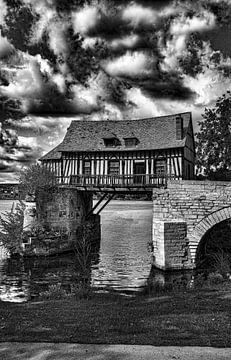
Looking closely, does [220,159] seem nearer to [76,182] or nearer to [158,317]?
[76,182]

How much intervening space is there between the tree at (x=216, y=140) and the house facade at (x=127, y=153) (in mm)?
1098

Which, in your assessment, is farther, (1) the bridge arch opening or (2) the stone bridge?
(1) the bridge arch opening

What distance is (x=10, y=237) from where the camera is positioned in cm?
1877

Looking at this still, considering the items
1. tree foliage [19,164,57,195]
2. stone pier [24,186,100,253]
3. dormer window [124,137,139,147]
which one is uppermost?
dormer window [124,137,139,147]

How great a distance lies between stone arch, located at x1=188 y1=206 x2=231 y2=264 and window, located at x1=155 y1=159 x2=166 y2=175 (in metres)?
7.38

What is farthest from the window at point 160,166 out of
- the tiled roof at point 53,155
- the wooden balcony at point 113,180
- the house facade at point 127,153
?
the tiled roof at point 53,155

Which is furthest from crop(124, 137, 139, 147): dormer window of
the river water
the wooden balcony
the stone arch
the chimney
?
the stone arch

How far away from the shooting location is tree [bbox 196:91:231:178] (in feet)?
75.8

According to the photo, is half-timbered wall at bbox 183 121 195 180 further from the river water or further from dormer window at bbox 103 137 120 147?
the river water

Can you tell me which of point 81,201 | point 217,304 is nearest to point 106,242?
point 81,201

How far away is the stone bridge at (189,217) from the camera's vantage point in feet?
46.5

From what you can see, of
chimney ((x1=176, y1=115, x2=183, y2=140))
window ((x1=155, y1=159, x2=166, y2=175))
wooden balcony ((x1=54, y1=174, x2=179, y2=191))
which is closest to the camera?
wooden balcony ((x1=54, y1=174, x2=179, y2=191))

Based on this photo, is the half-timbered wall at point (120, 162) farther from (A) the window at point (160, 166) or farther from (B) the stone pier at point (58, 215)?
(B) the stone pier at point (58, 215)

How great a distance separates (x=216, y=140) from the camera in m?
23.8
